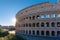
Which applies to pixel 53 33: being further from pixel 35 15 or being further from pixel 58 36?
pixel 35 15

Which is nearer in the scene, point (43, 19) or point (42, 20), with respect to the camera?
point (43, 19)

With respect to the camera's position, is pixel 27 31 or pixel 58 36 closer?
pixel 58 36

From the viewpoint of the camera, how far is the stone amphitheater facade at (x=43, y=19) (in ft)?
144

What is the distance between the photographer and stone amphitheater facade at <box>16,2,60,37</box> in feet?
144

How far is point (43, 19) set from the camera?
46.7 meters

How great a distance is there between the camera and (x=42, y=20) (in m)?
47.0

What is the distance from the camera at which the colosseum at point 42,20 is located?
43844mm

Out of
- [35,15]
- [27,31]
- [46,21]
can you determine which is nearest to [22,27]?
[27,31]

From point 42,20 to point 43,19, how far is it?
55 centimetres

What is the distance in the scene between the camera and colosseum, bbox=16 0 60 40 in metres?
43.8

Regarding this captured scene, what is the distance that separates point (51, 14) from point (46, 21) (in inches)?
118

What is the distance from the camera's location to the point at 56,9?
4372cm

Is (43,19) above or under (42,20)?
above

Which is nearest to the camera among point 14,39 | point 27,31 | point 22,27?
point 14,39
